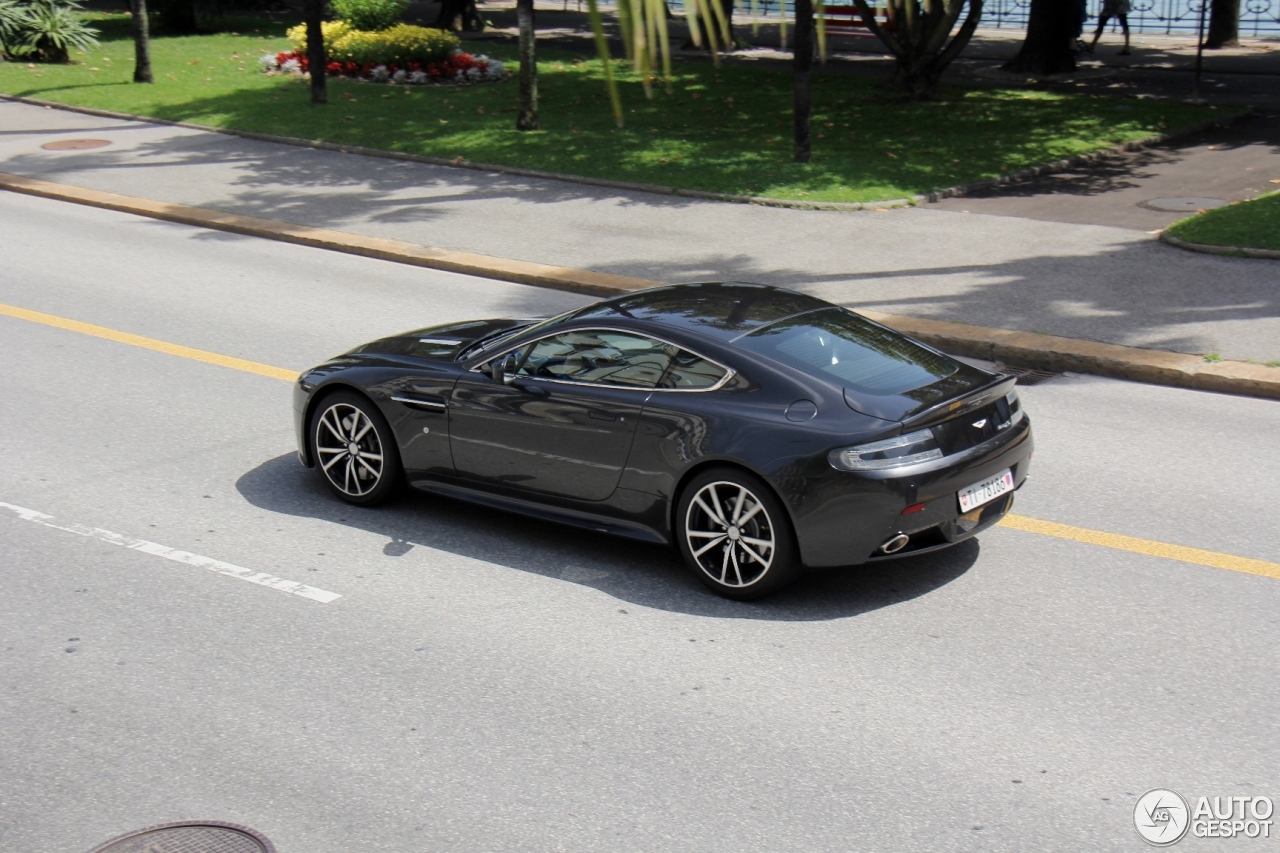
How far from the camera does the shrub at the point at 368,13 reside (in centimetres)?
2917

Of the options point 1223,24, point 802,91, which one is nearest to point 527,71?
point 802,91

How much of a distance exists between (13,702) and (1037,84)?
919 inches

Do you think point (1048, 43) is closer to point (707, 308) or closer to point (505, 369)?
point (707, 308)

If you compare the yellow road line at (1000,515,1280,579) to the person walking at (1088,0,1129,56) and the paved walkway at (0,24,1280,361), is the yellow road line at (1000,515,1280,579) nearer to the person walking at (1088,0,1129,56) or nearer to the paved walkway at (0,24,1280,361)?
the paved walkway at (0,24,1280,361)

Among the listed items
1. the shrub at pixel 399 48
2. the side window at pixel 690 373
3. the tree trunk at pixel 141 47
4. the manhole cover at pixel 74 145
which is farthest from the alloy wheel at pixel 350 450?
the shrub at pixel 399 48

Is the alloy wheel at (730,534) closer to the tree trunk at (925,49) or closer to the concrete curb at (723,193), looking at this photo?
the concrete curb at (723,193)

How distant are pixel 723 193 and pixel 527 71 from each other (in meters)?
4.96

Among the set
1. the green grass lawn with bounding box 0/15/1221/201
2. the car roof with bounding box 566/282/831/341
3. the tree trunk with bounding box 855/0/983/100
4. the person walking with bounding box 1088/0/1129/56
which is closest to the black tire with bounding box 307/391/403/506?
the car roof with bounding box 566/282/831/341

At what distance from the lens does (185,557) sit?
7520mm

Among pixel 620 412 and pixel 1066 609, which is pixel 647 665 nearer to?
pixel 620 412

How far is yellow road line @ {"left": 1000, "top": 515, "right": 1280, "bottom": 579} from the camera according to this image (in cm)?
710

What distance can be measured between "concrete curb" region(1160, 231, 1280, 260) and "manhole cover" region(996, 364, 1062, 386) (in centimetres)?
380

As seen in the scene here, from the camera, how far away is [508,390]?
763cm

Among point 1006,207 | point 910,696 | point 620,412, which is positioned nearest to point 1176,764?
point 910,696
